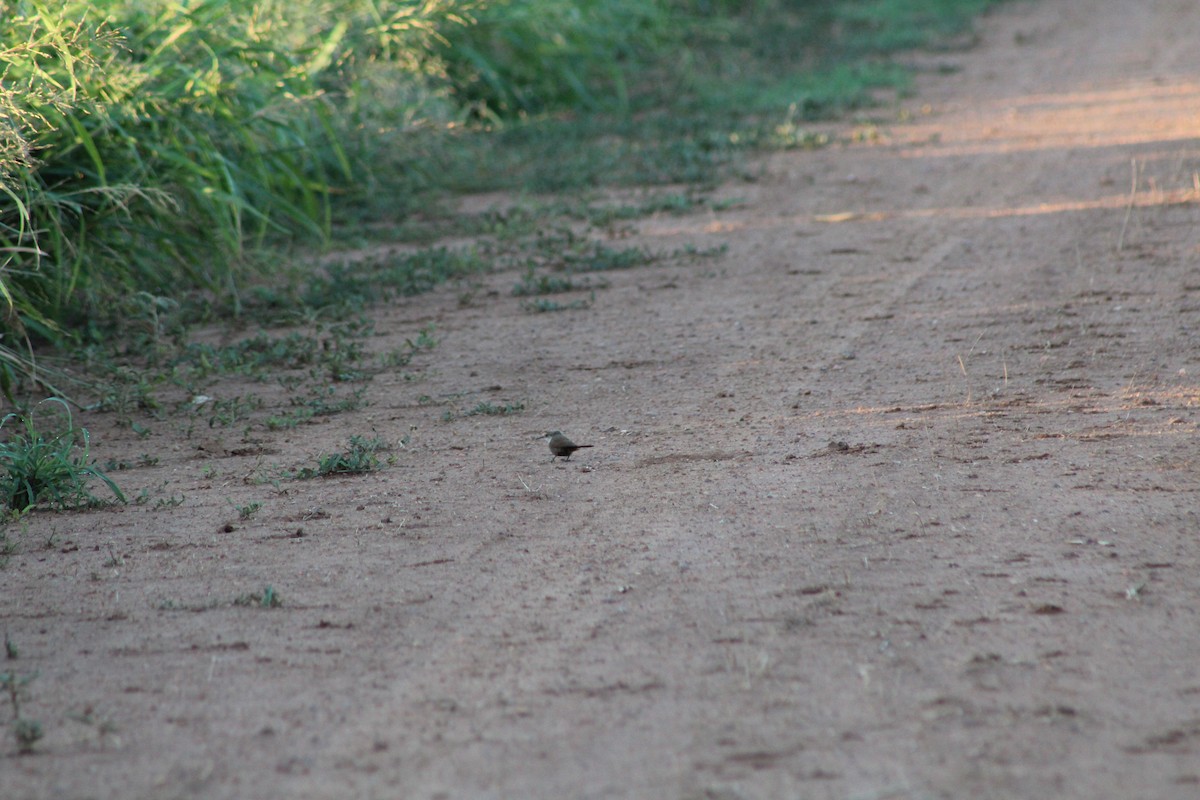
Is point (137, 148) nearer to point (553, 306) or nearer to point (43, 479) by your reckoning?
point (553, 306)

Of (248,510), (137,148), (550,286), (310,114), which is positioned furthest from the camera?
(310,114)

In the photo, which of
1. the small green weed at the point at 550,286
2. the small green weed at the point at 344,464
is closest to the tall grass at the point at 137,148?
the small green weed at the point at 550,286

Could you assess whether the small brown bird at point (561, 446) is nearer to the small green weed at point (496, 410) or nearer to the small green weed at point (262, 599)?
the small green weed at point (496, 410)

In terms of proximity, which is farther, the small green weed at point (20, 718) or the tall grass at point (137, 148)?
the tall grass at point (137, 148)

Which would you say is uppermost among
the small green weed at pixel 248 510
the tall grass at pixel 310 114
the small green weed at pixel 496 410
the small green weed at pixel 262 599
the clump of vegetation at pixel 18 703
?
the tall grass at pixel 310 114

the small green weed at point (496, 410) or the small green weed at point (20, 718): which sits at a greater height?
the small green weed at point (20, 718)

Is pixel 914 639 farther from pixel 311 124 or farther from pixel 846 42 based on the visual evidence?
pixel 846 42

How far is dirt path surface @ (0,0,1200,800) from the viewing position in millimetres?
2174

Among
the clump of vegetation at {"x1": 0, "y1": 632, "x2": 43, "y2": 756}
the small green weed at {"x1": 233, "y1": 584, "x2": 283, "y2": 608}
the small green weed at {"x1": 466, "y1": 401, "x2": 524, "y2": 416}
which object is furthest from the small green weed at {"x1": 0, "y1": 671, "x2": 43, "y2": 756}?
the small green weed at {"x1": 466, "y1": 401, "x2": 524, "y2": 416}

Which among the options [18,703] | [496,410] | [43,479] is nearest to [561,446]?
[496,410]

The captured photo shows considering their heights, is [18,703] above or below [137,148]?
below

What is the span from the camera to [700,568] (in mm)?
2891

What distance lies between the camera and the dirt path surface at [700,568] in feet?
7.13

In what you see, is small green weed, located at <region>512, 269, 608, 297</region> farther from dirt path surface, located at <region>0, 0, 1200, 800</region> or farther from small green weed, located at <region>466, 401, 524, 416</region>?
small green weed, located at <region>466, 401, 524, 416</region>
